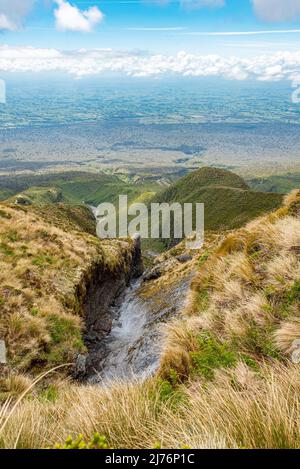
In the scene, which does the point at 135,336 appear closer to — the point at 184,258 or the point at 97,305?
the point at 97,305

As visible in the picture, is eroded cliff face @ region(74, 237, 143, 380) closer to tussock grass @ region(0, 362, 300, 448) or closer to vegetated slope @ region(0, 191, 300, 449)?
vegetated slope @ region(0, 191, 300, 449)

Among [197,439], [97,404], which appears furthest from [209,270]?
[197,439]

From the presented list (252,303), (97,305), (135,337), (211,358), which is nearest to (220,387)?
(211,358)

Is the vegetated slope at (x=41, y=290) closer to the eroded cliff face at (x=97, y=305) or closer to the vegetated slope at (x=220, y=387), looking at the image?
the eroded cliff face at (x=97, y=305)

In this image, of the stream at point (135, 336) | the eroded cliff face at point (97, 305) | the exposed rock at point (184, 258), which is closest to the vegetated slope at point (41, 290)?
the eroded cliff face at point (97, 305)

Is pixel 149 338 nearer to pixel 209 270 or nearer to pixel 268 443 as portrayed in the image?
pixel 209 270

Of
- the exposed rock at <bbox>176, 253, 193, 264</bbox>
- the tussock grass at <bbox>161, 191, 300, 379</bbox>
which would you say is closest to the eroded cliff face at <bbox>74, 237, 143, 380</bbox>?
the tussock grass at <bbox>161, 191, 300, 379</bbox>
